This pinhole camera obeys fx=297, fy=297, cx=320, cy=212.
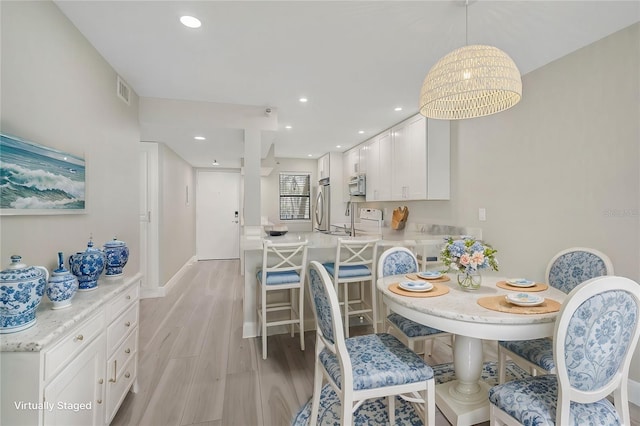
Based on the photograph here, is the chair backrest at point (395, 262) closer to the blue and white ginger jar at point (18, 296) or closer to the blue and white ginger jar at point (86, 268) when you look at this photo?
the blue and white ginger jar at point (86, 268)

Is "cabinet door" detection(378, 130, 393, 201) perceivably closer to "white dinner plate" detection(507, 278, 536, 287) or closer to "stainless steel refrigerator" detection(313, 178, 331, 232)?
"stainless steel refrigerator" detection(313, 178, 331, 232)

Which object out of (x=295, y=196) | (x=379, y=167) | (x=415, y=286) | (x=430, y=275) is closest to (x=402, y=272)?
(x=430, y=275)

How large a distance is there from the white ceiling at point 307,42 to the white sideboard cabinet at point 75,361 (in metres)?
1.66

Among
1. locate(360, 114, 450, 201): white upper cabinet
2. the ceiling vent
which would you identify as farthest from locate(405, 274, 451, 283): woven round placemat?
the ceiling vent

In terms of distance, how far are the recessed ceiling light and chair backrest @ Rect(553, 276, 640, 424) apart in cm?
241

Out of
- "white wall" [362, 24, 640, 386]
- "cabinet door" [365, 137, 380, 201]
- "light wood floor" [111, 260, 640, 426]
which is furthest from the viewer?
"cabinet door" [365, 137, 380, 201]

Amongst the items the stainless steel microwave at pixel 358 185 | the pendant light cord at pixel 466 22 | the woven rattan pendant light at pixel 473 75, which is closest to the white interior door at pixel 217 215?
the stainless steel microwave at pixel 358 185

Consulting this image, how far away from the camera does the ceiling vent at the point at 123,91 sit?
2.59m

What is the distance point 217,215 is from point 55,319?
5.93 m

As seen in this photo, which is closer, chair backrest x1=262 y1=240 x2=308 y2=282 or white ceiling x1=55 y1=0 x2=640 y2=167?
white ceiling x1=55 y1=0 x2=640 y2=167

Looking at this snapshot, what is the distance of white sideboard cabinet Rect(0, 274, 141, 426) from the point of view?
3.43 ft

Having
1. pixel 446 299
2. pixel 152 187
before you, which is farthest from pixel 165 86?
pixel 446 299

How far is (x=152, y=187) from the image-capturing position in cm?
408

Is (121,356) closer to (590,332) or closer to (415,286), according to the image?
(415,286)
